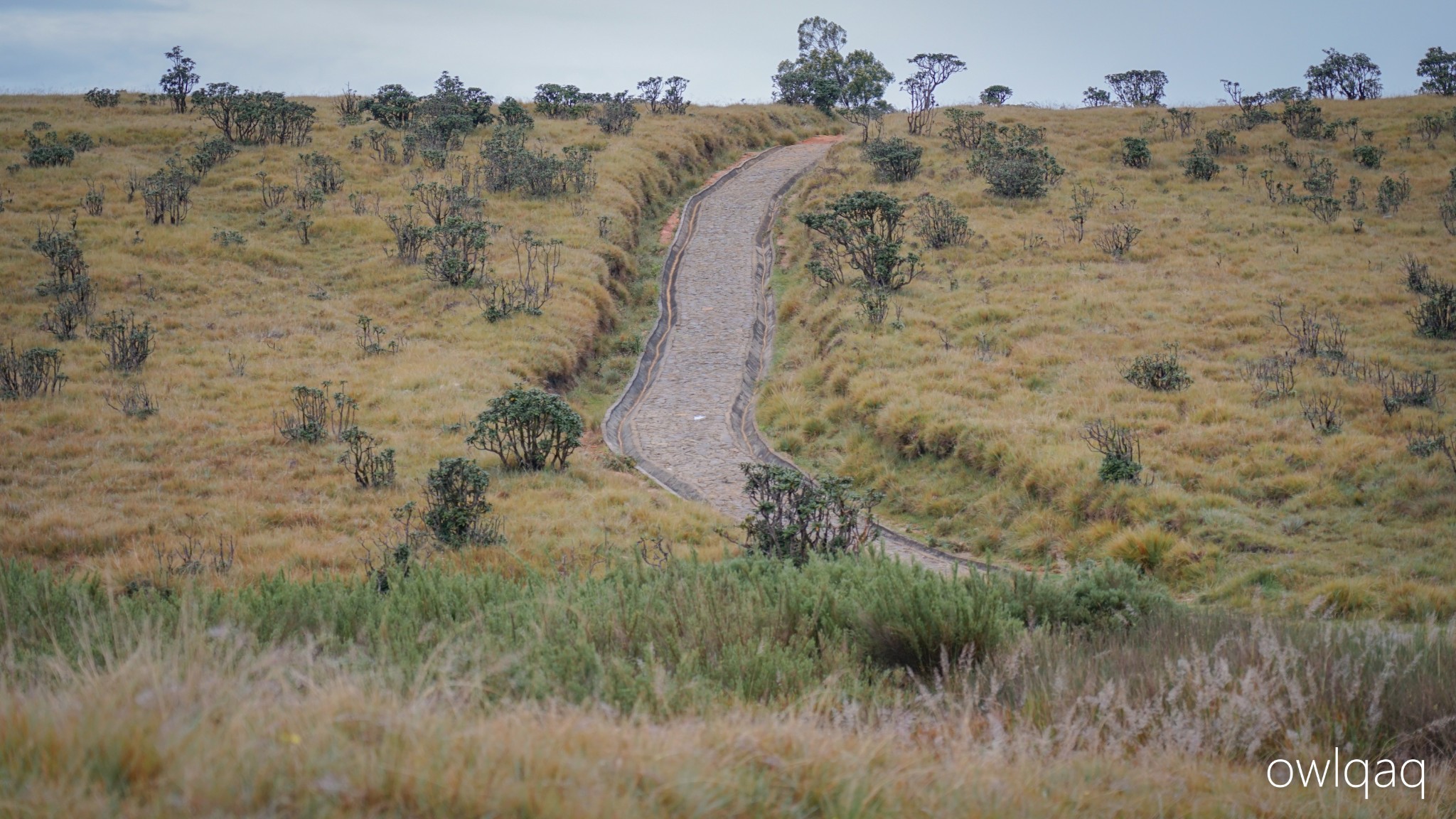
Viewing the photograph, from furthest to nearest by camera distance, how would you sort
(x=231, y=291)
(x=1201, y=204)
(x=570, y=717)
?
(x=1201, y=204) → (x=231, y=291) → (x=570, y=717)

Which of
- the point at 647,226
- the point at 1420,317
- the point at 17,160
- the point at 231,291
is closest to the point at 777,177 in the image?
the point at 647,226

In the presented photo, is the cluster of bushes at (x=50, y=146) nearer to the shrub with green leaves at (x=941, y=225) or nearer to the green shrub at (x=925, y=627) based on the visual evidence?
the shrub with green leaves at (x=941, y=225)

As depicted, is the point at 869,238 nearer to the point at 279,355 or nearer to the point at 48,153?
the point at 279,355

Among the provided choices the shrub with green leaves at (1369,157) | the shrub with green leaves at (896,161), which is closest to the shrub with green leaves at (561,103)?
the shrub with green leaves at (896,161)

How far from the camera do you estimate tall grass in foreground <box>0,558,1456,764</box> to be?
4105 millimetres

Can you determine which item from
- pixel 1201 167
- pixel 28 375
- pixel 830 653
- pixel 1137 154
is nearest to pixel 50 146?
pixel 28 375

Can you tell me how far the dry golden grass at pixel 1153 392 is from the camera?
1014cm

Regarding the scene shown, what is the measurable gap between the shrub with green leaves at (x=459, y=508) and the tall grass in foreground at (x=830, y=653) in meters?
3.20

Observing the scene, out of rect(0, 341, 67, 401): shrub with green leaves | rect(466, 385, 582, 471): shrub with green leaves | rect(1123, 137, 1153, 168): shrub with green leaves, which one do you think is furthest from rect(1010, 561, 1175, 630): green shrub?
rect(1123, 137, 1153, 168): shrub with green leaves

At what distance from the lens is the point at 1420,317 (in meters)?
16.3

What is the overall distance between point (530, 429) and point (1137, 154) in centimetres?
2576

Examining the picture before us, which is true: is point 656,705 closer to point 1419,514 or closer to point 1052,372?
point 1419,514

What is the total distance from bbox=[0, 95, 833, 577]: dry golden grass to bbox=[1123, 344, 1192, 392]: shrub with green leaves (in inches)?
317

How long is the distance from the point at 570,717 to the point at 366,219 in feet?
84.4
